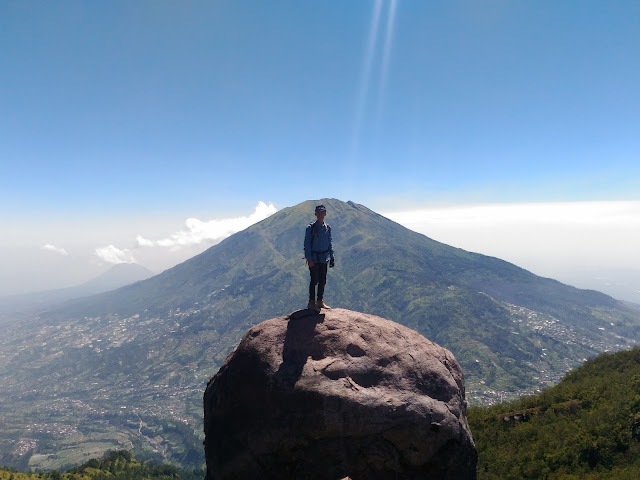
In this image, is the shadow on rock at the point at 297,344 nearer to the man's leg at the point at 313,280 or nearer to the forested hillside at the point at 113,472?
the man's leg at the point at 313,280

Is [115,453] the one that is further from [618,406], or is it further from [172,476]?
[618,406]

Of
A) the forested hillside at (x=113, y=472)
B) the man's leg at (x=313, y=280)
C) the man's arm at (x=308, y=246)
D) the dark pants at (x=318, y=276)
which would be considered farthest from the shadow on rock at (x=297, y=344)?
the forested hillside at (x=113, y=472)

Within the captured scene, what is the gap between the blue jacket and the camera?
17.5m

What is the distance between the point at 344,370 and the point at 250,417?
442 cm

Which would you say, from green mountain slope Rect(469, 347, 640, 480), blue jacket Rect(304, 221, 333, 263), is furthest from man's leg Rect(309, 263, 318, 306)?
green mountain slope Rect(469, 347, 640, 480)

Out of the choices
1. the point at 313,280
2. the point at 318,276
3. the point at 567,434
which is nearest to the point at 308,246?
the point at 318,276

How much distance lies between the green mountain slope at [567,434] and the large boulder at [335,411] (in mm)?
39562

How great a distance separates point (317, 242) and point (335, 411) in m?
7.85

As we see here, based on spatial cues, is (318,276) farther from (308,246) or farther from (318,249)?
(308,246)

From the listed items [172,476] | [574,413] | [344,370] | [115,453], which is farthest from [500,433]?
[115,453]

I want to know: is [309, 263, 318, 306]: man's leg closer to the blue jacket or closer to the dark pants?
the dark pants

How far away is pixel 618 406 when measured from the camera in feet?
185

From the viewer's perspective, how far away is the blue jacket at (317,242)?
1755 centimetres

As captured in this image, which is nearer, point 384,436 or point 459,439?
point 384,436
